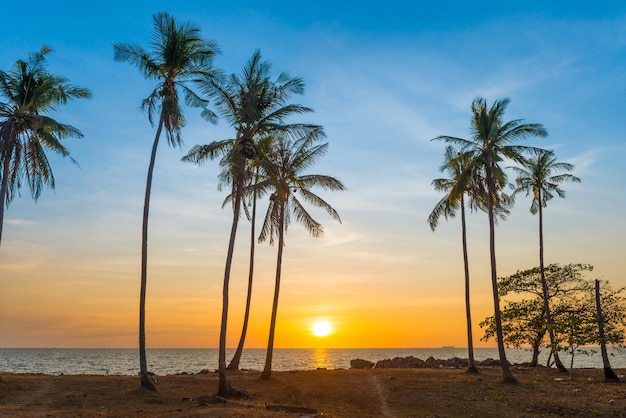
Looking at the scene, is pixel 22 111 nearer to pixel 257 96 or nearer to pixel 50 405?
pixel 257 96

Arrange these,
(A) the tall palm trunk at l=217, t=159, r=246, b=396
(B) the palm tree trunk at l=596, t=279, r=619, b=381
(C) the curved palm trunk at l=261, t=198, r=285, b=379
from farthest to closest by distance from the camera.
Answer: (B) the palm tree trunk at l=596, t=279, r=619, b=381 < (C) the curved palm trunk at l=261, t=198, r=285, b=379 < (A) the tall palm trunk at l=217, t=159, r=246, b=396

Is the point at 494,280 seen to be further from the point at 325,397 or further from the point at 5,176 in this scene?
the point at 5,176

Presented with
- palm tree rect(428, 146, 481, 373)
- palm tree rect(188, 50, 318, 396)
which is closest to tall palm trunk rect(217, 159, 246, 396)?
palm tree rect(188, 50, 318, 396)

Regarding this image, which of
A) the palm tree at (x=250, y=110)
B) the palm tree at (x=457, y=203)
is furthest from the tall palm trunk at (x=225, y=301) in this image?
the palm tree at (x=457, y=203)

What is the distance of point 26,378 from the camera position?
24891mm

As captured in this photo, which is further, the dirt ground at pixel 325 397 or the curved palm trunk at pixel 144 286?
the curved palm trunk at pixel 144 286

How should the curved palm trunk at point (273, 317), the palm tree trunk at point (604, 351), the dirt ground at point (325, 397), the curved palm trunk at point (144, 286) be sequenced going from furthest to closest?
the palm tree trunk at point (604, 351) → the curved palm trunk at point (273, 317) → the curved palm trunk at point (144, 286) → the dirt ground at point (325, 397)

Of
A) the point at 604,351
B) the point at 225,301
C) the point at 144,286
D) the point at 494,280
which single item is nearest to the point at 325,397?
the point at 225,301

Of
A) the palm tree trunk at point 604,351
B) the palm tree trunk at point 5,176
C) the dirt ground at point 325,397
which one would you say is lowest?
the dirt ground at point 325,397

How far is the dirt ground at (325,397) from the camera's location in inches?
732

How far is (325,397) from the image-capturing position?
2297 centimetres

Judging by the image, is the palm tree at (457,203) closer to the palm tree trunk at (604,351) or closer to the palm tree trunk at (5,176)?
the palm tree trunk at (604,351)

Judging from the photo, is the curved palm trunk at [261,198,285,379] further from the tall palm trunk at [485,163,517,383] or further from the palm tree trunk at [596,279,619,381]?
the palm tree trunk at [596,279,619,381]

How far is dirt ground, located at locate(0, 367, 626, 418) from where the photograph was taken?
18.6m
